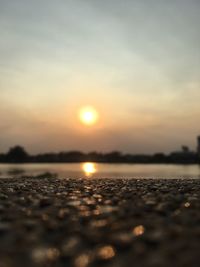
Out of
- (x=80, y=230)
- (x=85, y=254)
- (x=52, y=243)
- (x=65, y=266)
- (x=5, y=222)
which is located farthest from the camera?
(x=5, y=222)

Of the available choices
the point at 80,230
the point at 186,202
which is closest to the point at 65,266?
the point at 80,230

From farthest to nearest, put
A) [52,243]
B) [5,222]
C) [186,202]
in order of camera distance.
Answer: [186,202], [5,222], [52,243]

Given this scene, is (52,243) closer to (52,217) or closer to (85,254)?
(85,254)

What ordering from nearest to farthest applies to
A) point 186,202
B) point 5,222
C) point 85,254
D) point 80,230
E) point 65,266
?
point 65,266, point 85,254, point 80,230, point 5,222, point 186,202

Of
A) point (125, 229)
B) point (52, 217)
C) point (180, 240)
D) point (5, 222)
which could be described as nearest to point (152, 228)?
point (125, 229)

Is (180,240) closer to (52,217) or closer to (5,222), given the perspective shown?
(52,217)

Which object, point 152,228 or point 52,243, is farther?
point 152,228
